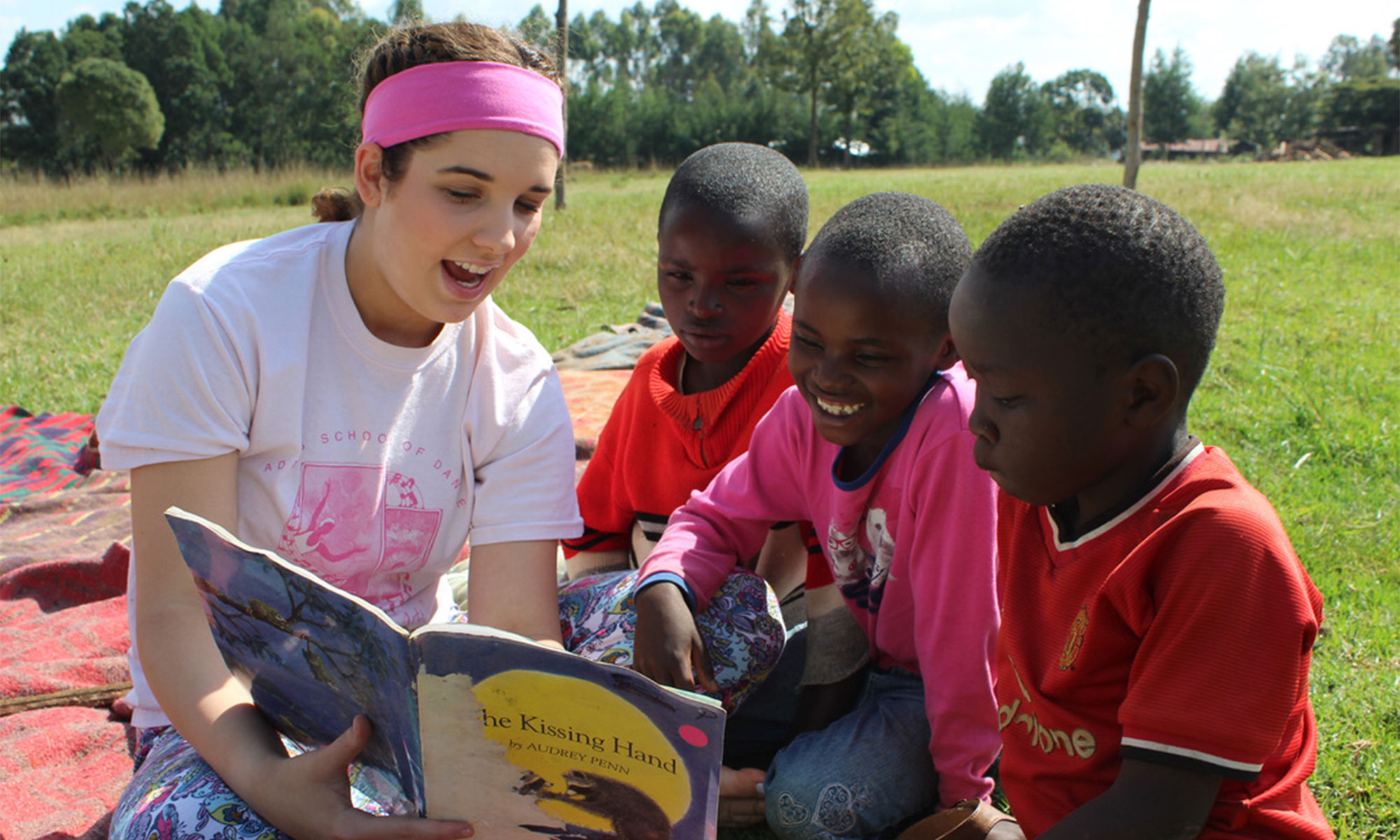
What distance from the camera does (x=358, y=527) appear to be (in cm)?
184

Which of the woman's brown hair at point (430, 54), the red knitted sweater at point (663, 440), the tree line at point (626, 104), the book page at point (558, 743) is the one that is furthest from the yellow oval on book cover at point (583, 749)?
the tree line at point (626, 104)

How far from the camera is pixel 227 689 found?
1.61 m

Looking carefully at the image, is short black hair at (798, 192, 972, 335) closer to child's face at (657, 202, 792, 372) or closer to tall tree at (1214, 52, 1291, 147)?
child's face at (657, 202, 792, 372)

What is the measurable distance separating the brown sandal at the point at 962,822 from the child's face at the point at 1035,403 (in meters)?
0.56

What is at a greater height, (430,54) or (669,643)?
(430,54)

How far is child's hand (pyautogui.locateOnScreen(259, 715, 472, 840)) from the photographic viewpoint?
4.67 feet

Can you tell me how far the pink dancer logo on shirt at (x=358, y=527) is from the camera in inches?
70.9

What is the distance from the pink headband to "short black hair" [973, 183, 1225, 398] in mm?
916

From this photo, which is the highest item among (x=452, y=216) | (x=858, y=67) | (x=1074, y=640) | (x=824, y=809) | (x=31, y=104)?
(x=858, y=67)

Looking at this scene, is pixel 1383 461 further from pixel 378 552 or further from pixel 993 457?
pixel 378 552

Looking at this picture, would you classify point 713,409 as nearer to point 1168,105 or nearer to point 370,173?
point 370,173

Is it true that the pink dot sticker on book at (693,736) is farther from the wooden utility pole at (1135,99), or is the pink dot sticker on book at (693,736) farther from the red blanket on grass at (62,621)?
the wooden utility pole at (1135,99)

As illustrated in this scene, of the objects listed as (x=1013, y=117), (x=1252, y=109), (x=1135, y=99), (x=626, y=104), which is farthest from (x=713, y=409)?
(x=1252, y=109)

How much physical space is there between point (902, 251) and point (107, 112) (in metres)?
32.3
